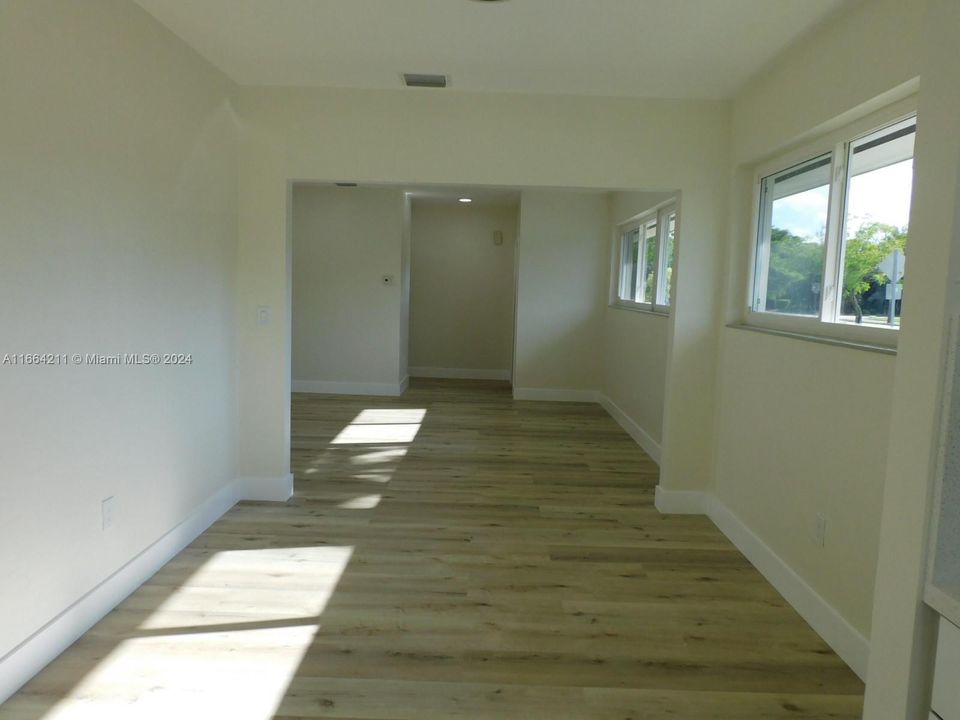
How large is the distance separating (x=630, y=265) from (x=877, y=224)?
15.1ft

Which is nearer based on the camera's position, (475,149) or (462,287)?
(475,149)

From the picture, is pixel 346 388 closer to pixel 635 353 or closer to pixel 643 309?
pixel 635 353

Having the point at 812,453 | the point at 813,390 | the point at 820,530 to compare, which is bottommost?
the point at 820,530

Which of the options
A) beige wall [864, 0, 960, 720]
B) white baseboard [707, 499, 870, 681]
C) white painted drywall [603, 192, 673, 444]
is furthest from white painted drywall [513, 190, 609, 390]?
beige wall [864, 0, 960, 720]

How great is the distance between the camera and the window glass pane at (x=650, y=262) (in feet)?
19.7

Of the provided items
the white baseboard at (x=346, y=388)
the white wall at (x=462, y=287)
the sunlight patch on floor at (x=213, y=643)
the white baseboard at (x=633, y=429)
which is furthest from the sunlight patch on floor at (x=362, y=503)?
the white wall at (x=462, y=287)

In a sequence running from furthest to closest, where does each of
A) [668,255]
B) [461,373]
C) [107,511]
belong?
[461,373], [668,255], [107,511]

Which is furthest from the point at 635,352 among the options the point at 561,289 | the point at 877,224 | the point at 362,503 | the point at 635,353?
the point at 877,224

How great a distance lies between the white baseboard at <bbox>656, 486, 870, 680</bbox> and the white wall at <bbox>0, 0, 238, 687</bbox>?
2639 millimetres

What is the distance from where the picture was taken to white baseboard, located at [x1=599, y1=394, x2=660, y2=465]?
546 centimetres

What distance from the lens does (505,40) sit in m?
3.05

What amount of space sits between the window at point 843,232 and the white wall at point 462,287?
19.7 feet

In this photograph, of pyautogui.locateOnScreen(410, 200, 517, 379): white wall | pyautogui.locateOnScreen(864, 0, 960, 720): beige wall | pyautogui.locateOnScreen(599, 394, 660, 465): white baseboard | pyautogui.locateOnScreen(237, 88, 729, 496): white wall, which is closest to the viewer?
pyautogui.locateOnScreen(864, 0, 960, 720): beige wall

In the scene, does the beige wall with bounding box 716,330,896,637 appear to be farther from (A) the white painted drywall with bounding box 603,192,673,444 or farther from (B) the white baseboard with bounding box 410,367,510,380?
(B) the white baseboard with bounding box 410,367,510,380
